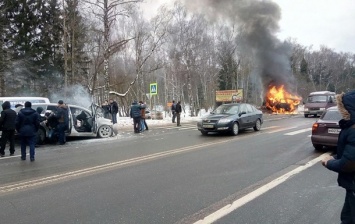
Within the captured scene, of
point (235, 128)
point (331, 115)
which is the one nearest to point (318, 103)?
point (235, 128)

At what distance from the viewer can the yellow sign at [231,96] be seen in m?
33.8

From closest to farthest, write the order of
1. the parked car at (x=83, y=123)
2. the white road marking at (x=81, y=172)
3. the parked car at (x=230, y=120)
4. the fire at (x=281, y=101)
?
1. the white road marking at (x=81, y=172)
2. the parked car at (x=83, y=123)
3. the parked car at (x=230, y=120)
4. the fire at (x=281, y=101)

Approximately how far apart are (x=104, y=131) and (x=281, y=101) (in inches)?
907

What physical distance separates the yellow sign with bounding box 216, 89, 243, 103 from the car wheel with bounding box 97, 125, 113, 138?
66.6 ft

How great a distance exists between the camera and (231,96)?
34.2m

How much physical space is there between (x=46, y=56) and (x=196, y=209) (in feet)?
95.2

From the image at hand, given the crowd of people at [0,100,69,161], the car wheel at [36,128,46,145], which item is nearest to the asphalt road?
the crowd of people at [0,100,69,161]

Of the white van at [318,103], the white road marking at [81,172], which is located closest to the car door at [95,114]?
the white road marking at [81,172]

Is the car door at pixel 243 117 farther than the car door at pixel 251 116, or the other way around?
the car door at pixel 251 116

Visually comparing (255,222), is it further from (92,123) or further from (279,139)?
(92,123)

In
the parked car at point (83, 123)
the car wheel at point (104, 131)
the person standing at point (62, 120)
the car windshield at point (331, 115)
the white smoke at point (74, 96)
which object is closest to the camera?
the car windshield at point (331, 115)

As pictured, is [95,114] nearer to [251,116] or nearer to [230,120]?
[230,120]

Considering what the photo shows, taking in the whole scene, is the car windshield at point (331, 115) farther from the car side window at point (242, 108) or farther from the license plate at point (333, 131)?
the car side window at point (242, 108)

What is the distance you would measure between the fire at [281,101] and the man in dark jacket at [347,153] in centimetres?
3152
